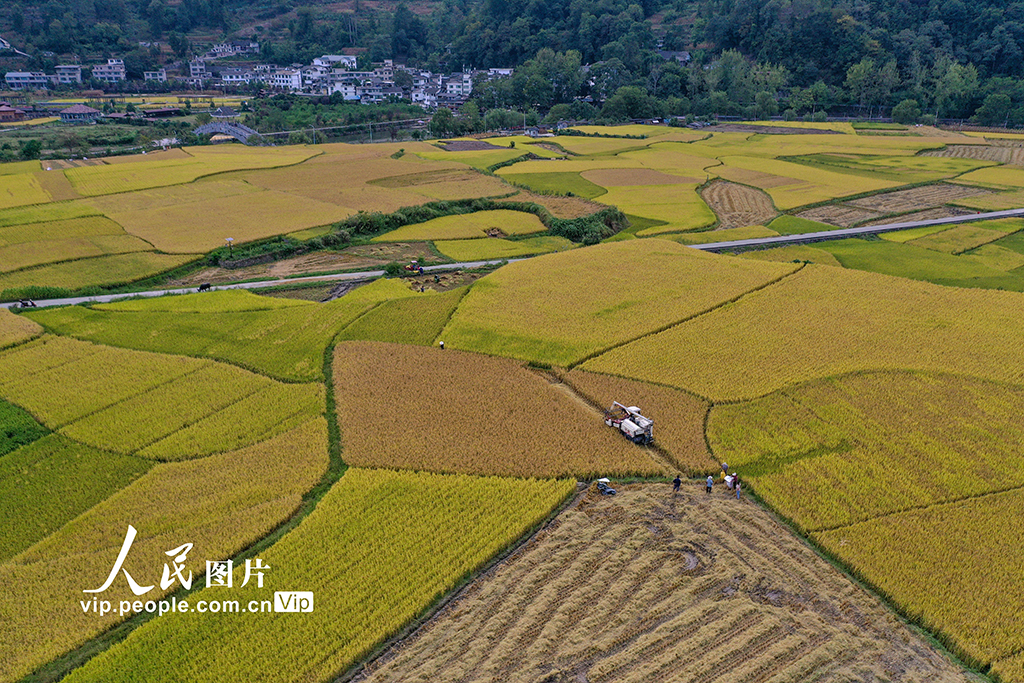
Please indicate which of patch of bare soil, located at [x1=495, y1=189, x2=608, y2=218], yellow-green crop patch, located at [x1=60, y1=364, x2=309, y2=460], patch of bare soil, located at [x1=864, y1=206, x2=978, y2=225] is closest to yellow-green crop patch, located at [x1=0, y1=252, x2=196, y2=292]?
yellow-green crop patch, located at [x1=60, y1=364, x2=309, y2=460]

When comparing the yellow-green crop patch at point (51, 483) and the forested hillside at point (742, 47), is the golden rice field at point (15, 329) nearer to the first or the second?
the yellow-green crop patch at point (51, 483)

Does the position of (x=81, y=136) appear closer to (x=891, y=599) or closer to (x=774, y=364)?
(x=774, y=364)

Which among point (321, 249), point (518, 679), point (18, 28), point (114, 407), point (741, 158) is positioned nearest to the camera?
point (518, 679)

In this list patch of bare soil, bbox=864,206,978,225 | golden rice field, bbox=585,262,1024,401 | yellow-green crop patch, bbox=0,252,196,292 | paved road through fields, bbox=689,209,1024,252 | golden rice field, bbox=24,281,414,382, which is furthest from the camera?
patch of bare soil, bbox=864,206,978,225

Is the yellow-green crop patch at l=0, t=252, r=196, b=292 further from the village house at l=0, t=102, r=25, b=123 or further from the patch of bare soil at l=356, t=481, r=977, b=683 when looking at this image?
the village house at l=0, t=102, r=25, b=123

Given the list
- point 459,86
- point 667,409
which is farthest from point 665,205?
point 459,86

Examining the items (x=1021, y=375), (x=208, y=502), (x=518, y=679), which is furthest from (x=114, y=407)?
(x=1021, y=375)
